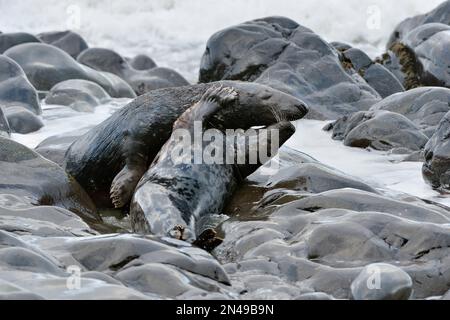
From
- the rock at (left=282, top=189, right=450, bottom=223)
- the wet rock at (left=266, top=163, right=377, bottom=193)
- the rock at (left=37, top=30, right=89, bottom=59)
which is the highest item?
the rock at (left=282, top=189, right=450, bottom=223)

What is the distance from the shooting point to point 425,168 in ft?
27.1

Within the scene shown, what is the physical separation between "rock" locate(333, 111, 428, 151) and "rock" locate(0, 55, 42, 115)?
13.9 ft

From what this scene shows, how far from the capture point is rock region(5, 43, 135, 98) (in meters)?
13.4

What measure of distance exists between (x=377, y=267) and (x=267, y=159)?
254 cm

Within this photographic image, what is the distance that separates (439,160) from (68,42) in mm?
10580

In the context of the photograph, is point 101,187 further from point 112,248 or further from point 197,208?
point 112,248

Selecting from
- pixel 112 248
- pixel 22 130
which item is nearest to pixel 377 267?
pixel 112 248

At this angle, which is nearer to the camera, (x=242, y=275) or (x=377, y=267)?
(x=377, y=267)

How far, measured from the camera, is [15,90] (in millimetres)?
11641

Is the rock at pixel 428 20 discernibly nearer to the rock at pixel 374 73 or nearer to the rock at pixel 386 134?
the rock at pixel 374 73

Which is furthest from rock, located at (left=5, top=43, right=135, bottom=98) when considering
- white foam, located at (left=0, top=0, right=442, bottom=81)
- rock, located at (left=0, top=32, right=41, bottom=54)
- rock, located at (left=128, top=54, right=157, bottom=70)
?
white foam, located at (left=0, top=0, right=442, bottom=81)

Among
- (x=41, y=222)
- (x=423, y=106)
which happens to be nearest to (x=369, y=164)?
(x=423, y=106)

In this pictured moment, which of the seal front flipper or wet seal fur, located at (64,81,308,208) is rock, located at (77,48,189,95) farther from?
the seal front flipper
